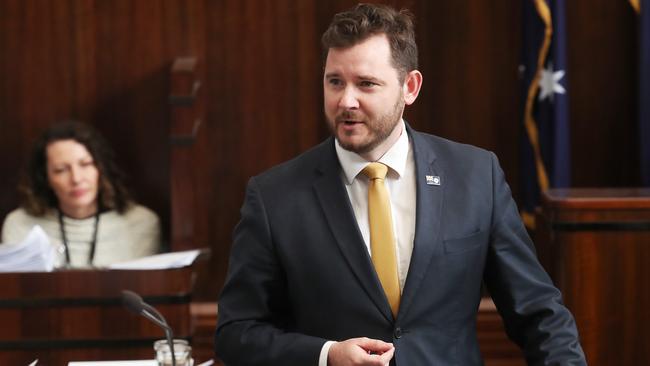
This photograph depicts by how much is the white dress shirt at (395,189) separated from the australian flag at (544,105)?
6.64 ft

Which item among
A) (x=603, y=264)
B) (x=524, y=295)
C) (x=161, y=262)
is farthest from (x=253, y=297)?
(x=603, y=264)

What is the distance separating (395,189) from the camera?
2492mm

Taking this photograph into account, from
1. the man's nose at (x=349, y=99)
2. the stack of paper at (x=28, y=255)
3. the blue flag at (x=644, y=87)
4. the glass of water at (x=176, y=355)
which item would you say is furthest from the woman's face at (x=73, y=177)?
the man's nose at (x=349, y=99)

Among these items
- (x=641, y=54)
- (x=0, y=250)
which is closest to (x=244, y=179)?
(x=0, y=250)

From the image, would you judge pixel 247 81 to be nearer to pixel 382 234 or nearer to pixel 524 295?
pixel 382 234

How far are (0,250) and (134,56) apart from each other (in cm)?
122

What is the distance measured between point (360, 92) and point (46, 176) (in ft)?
8.00

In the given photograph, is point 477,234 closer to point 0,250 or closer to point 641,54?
point 0,250

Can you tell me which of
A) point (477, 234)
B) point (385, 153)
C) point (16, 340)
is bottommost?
point (16, 340)

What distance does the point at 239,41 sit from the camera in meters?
4.72

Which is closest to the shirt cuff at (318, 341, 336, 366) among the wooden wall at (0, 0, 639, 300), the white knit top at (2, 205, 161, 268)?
the white knit top at (2, 205, 161, 268)

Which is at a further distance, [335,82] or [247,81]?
[247,81]

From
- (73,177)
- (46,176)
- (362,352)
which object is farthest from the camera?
(46,176)

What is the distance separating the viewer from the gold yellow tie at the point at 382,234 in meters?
2.40
